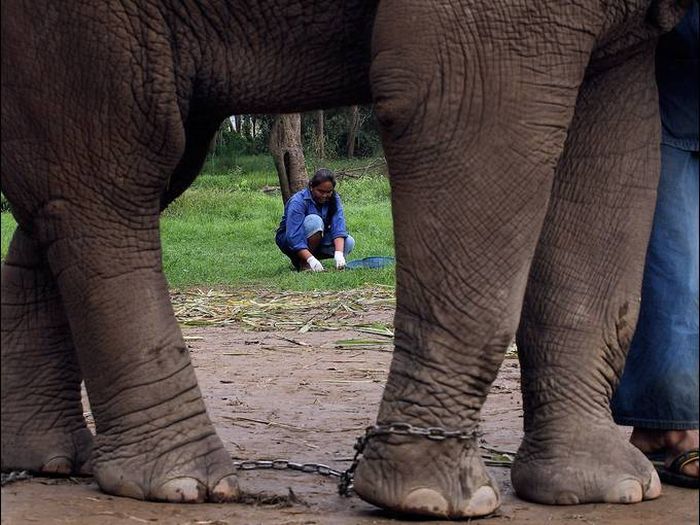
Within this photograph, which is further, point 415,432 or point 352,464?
point 352,464

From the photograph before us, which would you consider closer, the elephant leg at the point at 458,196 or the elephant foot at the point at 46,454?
the elephant leg at the point at 458,196

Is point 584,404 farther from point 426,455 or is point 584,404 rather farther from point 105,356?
point 105,356

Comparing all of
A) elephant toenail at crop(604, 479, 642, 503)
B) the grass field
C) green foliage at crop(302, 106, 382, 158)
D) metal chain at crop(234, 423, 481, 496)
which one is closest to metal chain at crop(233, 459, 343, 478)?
metal chain at crop(234, 423, 481, 496)

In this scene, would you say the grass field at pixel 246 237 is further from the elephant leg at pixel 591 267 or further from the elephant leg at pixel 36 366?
the elephant leg at pixel 591 267

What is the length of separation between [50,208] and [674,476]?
1.71 m

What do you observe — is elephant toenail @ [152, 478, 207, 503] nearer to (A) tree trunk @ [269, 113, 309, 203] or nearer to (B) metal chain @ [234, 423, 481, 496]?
(B) metal chain @ [234, 423, 481, 496]

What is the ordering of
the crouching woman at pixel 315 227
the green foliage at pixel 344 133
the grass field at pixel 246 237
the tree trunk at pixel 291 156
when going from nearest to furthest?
the grass field at pixel 246 237, the crouching woman at pixel 315 227, the tree trunk at pixel 291 156, the green foliage at pixel 344 133

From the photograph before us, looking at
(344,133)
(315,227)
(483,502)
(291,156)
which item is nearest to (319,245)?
(315,227)

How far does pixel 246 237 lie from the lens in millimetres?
14141

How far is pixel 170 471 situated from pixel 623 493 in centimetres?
108

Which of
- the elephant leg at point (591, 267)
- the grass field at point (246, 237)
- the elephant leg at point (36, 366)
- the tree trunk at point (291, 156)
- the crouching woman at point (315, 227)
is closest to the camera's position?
the elephant leg at point (591, 267)

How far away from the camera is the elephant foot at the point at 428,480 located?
10.1ft

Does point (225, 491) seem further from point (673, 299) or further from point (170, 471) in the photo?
point (673, 299)

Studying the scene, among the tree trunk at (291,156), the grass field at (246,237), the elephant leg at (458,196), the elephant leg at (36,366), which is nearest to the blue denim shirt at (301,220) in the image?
the grass field at (246,237)
